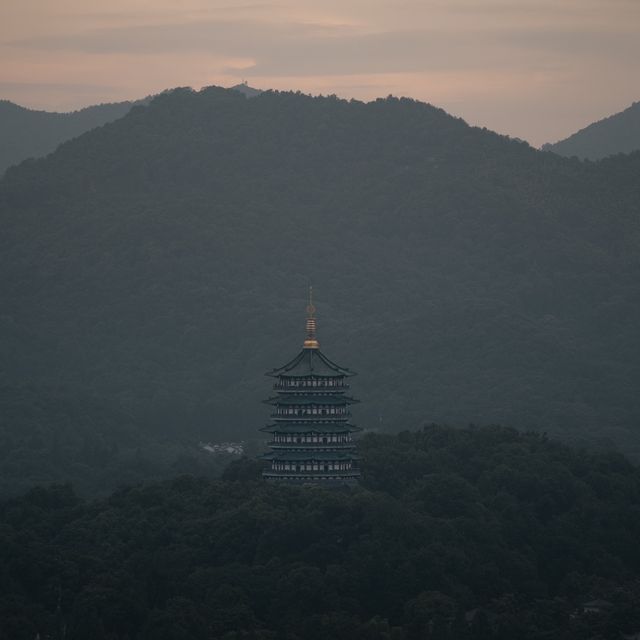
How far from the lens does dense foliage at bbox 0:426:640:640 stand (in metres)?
93.5

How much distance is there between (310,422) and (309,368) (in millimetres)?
2064

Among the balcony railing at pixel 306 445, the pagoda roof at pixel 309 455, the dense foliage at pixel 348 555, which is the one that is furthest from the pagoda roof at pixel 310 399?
the dense foliage at pixel 348 555

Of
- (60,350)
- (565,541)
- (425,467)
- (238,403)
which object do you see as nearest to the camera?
(565,541)

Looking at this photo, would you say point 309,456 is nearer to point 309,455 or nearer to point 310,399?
point 309,455

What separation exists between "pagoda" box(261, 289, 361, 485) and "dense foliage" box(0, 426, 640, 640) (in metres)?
1.51

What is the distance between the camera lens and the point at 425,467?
114250 millimetres

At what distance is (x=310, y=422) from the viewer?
107125mm

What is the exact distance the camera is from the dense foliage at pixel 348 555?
93.5 meters

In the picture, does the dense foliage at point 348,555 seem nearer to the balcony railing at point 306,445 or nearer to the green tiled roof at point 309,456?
the green tiled roof at point 309,456

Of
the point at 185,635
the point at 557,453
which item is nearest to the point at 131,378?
the point at 557,453

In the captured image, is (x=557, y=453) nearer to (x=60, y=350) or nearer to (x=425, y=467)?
(x=425, y=467)

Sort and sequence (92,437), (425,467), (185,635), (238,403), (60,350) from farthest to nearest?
(60,350) < (238,403) < (92,437) < (425,467) < (185,635)

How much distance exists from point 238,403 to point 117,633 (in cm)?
8242

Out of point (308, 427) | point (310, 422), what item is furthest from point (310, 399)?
point (308, 427)
